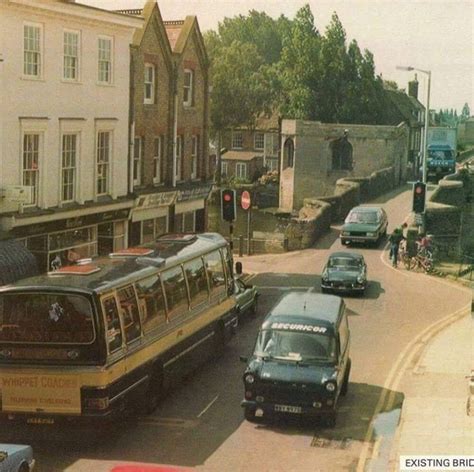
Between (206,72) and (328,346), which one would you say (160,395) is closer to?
(328,346)

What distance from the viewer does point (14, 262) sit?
87.3ft

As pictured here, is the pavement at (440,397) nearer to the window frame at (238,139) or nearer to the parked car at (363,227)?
the parked car at (363,227)

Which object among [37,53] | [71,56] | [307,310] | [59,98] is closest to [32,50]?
[37,53]

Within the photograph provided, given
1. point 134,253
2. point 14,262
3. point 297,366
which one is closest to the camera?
point 297,366

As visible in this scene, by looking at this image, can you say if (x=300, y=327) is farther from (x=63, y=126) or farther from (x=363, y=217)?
(x=363, y=217)

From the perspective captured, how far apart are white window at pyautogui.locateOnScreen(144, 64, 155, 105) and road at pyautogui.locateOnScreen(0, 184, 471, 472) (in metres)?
12.8

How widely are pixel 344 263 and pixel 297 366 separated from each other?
16.4 m

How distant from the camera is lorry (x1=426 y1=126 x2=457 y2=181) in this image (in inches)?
2921

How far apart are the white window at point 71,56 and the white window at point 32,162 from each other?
2727 millimetres

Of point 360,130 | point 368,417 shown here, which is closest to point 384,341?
point 368,417

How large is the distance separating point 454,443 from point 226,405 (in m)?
5.36

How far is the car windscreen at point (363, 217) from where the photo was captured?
45.8 m

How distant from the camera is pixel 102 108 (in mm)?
33438

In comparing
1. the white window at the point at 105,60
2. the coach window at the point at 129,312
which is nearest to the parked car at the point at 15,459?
the coach window at the point at 129,312
